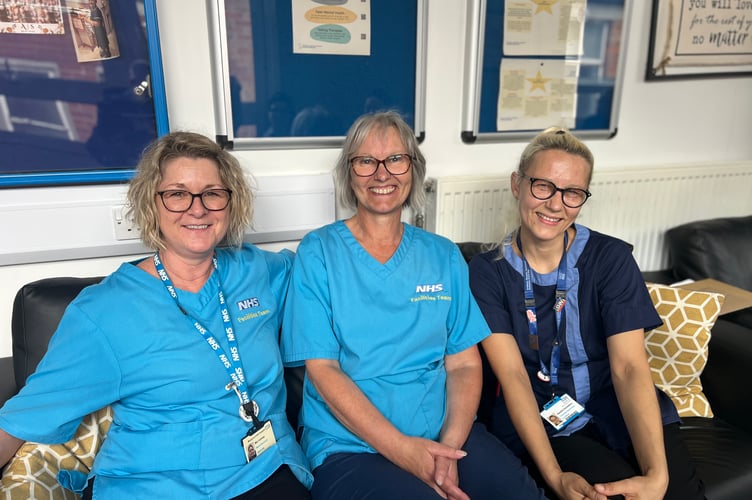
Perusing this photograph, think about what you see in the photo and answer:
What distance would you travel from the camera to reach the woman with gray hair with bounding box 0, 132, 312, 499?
3.72ft

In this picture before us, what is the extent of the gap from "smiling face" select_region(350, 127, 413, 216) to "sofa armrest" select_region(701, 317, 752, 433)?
129 cm

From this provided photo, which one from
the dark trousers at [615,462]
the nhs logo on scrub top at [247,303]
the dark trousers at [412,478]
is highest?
the nhs logo on scrub top at [247,303]

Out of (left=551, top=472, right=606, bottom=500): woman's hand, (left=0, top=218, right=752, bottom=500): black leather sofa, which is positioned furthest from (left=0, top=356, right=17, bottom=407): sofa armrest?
(left=551, top=472, right=606, bottom=500): woman's hand

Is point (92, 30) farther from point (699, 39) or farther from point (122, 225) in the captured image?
point (699, 39)

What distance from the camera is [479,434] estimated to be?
1.41m

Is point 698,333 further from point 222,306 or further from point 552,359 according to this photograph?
point 222,306

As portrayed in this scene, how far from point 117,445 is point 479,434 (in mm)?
944

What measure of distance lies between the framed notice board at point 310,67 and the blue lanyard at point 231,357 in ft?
2.30

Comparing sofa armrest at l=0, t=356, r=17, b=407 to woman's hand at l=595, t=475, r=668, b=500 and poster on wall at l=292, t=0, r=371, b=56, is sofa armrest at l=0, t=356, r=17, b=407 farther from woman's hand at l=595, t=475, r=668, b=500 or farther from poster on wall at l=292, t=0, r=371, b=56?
woman's hand at l=595, t=475, r=668, b=500

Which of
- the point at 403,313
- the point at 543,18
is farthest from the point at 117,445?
the point at 543,18

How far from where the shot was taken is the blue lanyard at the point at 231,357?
125cm

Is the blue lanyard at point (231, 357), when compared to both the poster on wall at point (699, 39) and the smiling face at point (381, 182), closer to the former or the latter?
the smiling face at point (381, 182)

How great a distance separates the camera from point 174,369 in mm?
1198

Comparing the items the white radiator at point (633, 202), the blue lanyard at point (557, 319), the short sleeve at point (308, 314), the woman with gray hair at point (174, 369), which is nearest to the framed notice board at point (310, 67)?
the white radiator at point (633, 202)
